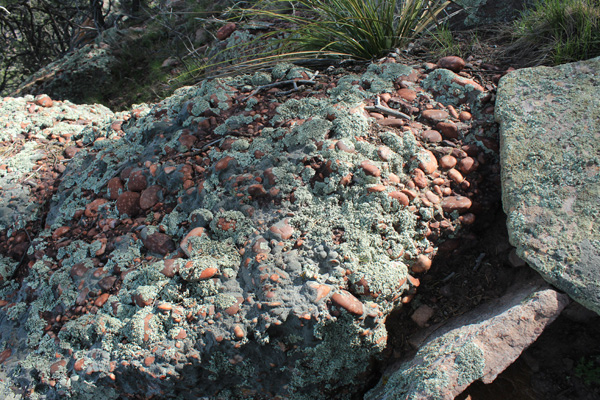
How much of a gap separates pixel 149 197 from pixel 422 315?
4.46ft

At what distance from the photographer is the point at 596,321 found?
1.64 metres

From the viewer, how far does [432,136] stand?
2061mm

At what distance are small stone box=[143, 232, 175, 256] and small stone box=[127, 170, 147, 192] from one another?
0.35 m

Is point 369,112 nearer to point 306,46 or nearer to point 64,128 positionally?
point 306,46

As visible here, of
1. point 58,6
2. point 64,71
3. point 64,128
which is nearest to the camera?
point 64,128

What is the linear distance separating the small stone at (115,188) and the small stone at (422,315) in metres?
1.52

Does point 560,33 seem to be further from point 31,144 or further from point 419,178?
point 31,144

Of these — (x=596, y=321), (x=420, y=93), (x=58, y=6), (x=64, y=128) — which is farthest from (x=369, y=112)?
(x=58, y=6)

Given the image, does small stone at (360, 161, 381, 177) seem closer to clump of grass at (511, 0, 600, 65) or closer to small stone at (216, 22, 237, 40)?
clump of grass at (511, 0, 600, 65)

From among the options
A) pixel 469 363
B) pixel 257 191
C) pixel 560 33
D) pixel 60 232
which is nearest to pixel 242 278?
pixel 257 191

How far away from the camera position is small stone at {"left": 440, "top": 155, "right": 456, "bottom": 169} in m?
1.97

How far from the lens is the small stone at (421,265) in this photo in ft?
Answer: 5.88

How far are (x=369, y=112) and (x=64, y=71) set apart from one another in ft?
11.9

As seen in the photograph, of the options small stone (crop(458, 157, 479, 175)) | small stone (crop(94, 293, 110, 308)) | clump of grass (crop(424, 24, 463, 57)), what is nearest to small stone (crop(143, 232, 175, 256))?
small stone (crop(94, 293, 110, 308))
